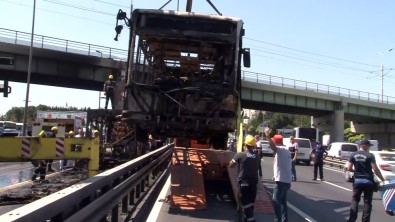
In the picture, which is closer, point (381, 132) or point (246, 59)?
point (246, 59)

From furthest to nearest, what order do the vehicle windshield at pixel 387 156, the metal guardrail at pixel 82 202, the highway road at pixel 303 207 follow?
the vehicle windshield at pixel 387 156
the highway road at pixel 303 207
the metal guardrail at pixel 82 202

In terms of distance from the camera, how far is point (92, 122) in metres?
21.8

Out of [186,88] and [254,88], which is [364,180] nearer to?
[186,88]

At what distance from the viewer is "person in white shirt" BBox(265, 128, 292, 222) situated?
9070mm

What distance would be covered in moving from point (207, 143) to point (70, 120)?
29.7m

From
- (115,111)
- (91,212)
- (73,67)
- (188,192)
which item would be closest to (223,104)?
(188,192)

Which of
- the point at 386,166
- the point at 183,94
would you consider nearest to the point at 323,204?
the point at 183,94

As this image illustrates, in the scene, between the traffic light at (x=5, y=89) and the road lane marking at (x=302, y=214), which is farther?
the traffic light at (x=5, y=89)

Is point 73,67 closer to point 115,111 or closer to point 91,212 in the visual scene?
point 115,111

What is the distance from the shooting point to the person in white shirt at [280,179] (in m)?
9.07

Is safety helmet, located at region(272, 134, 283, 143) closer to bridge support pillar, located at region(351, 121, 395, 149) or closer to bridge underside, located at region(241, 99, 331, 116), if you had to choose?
bridge underside, located at region(241, 99, 331, 116)

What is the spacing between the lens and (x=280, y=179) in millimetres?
9117

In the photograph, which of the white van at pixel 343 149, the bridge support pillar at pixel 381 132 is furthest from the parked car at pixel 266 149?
the bridge support pillar at pixel 381 132

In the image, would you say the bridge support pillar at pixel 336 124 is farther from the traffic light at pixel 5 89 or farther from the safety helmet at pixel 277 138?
the safety helmet at pixel 277 138
